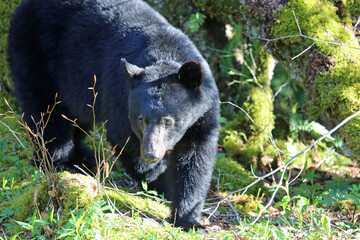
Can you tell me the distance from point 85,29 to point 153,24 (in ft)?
2.99

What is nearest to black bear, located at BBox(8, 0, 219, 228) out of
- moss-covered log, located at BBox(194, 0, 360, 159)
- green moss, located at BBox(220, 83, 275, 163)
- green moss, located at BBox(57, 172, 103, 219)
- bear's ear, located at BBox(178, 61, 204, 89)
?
bear's ear, located at BBox(178, 61, 204, 89)

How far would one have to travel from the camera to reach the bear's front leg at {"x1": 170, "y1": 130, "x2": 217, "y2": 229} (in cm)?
458

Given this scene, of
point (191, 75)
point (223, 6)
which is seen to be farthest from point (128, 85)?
point (223, 6)

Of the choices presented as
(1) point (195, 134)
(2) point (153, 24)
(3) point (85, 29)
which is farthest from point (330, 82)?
(3) point (85, 29)

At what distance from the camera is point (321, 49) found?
Answer: 4930mm

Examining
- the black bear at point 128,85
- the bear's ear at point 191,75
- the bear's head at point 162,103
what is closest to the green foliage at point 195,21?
the black bear at point 128,85

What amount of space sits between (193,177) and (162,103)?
3.25 feet

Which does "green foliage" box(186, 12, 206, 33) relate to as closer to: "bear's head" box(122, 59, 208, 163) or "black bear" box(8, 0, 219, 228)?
"black bear" box(8, 0, 219, 228)

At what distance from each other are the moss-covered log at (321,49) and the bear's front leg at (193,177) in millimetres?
1386

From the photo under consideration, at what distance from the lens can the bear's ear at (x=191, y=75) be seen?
410cm

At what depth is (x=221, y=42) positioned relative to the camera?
7.61 m

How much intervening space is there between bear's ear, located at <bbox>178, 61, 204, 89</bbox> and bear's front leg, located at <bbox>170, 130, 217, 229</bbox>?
26.8 inches

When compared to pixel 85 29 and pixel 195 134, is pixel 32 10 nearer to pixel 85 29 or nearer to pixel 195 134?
pixel 85 29

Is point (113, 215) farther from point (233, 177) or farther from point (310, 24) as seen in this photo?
point (310, 24)
